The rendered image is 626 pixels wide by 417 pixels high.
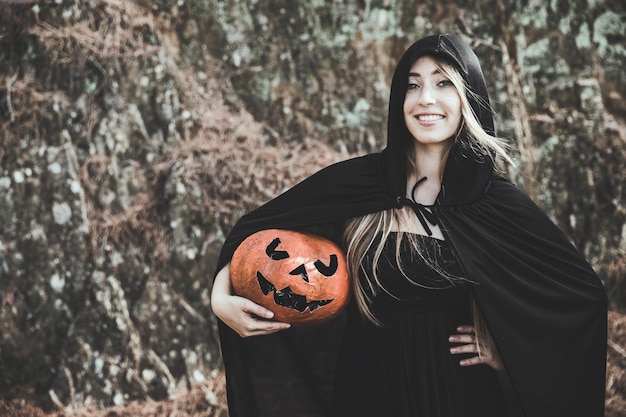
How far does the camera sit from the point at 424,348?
299cm

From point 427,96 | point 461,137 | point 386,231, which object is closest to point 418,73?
point 427,96

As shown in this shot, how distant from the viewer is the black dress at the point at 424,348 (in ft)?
9.66

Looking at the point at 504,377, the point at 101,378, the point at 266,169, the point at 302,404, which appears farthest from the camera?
the point at 266,169

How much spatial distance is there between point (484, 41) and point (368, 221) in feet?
11.2

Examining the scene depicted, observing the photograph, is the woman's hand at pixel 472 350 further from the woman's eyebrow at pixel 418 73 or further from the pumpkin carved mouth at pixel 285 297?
the woman's eyebrow at pixel 418 73

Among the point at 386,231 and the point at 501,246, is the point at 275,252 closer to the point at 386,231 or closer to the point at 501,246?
the point at 386,231

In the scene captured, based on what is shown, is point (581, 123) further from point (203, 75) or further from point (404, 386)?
point (404, 386)

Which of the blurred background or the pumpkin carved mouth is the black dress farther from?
the blurred background

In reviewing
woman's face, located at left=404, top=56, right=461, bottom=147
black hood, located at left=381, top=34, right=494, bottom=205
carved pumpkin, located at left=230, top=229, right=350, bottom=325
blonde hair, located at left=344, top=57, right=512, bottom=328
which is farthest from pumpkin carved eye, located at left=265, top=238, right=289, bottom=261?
woman's face, located at left=404, top=56, right=461, bottom=147

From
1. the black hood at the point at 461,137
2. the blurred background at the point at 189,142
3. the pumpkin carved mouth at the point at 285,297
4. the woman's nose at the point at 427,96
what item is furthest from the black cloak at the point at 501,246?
the blurred background at the point at 189,142

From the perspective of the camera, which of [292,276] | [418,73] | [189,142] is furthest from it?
[189,142]

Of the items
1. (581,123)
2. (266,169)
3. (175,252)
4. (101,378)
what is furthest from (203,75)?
(581,123)

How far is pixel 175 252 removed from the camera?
5.75m

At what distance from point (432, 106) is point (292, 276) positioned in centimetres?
92
